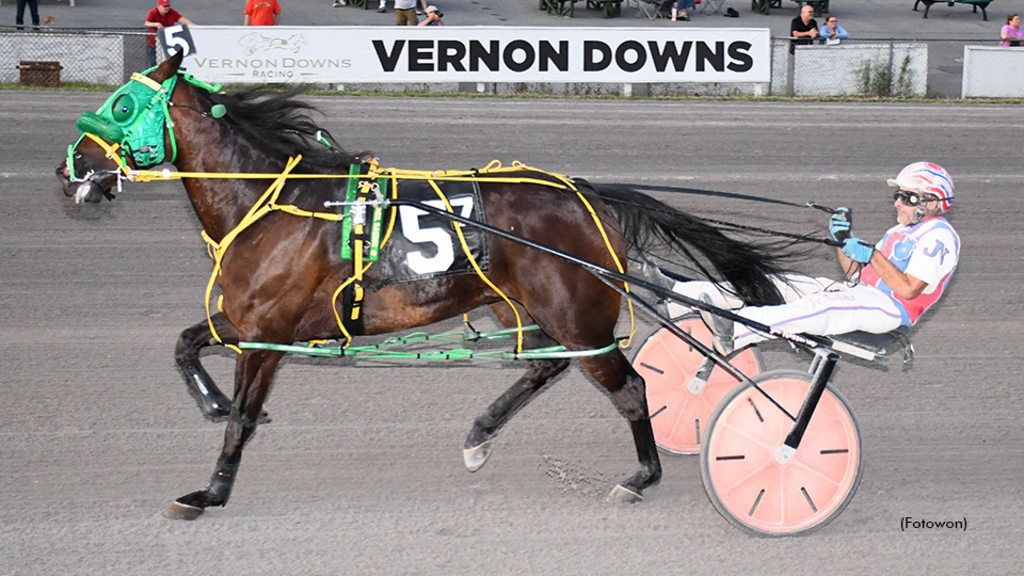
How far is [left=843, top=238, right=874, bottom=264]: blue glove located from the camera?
13.1 feet

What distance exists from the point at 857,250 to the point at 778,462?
85cm

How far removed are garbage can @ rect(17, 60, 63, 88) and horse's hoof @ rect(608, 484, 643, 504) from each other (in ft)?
40.5

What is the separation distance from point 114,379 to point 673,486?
114 inches

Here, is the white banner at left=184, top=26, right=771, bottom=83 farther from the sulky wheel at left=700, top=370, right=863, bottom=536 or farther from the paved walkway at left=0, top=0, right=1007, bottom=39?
the sulky wheel at left=700, top=370, right=863, bottom=536

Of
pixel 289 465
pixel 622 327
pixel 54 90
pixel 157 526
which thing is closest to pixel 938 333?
pixel 622 327

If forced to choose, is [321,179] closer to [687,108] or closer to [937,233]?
[937,233]

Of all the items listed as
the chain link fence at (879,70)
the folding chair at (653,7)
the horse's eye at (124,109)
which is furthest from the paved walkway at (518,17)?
the horse's eye at (124,109)

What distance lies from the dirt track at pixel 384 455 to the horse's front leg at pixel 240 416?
10 cm

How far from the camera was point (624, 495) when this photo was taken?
441 cm

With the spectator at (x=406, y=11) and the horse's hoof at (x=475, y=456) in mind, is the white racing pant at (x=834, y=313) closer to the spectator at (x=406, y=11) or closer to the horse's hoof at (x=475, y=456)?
the horse's hoof at (x=475, y=456)

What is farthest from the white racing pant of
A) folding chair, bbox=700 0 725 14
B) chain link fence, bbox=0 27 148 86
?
folding chair, bbox=700 0 725 14

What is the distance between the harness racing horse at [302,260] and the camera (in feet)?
13.7

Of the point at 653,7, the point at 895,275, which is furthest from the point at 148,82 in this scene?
the point at 653,7

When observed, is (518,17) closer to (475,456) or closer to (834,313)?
(475,456)
